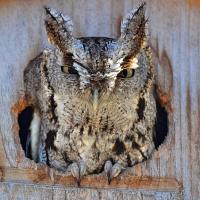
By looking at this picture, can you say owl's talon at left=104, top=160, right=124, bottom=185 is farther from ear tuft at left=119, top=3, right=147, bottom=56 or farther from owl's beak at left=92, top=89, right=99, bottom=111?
ear tuft at left=119, top=3, right=147, bottom=56

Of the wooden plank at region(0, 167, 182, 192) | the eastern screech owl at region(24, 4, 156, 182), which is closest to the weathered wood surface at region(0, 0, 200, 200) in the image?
the eastern screech owl at region(24, 4, 156, 182)

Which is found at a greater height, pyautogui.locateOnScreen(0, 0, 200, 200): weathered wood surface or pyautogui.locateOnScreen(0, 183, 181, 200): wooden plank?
pyautogui.locateOnScreen(0, 0, 200, 200): weathered wood surface

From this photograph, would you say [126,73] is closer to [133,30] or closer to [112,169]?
[133,30]

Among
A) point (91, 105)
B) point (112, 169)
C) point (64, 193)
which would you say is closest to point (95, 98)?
point (91, 105)

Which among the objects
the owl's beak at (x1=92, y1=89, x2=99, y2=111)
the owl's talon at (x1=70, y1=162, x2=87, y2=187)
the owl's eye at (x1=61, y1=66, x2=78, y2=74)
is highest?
the owl's eye at (x1=61, y1=66, x2=78, y2=74)

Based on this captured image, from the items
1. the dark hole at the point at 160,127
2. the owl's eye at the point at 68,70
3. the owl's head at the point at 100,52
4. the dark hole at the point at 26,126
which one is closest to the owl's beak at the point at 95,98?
the owl's head at the point at 100,52

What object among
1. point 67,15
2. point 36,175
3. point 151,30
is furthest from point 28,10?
point 36,175

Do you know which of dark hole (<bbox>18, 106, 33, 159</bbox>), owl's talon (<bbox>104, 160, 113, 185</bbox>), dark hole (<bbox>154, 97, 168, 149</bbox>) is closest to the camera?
owl's talon (<bbox>104, 160, 113, 185</bbox>)

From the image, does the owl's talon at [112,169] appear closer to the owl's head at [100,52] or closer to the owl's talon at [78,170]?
the owl's talon at [78,170]
